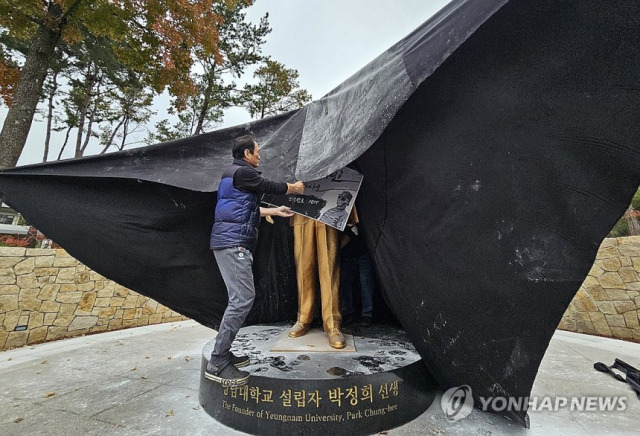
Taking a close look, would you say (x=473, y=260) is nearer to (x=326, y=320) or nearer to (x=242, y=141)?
(x=326, y=320)

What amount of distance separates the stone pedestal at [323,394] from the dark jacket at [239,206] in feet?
3.44

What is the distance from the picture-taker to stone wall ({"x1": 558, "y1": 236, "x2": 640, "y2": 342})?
241 inches

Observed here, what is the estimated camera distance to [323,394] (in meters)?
2.36

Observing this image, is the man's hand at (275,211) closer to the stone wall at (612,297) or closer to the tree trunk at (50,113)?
the stone wall at (612,297)

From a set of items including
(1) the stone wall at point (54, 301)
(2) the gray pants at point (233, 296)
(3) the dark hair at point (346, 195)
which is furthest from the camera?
(1) the stone wall at point (54, 301)

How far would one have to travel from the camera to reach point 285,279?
427 cm

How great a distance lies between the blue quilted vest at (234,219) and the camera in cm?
239

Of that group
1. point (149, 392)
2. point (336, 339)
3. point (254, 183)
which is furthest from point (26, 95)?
point (336, 339)

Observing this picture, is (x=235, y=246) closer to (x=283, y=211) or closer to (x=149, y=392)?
(x=283, y=211)

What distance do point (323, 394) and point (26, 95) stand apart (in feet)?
28.2

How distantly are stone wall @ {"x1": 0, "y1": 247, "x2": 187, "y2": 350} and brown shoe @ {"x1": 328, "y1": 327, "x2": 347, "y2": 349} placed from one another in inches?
212

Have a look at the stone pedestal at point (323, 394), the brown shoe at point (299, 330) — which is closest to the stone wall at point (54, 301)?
the stone pedestal at point (323, 394)
